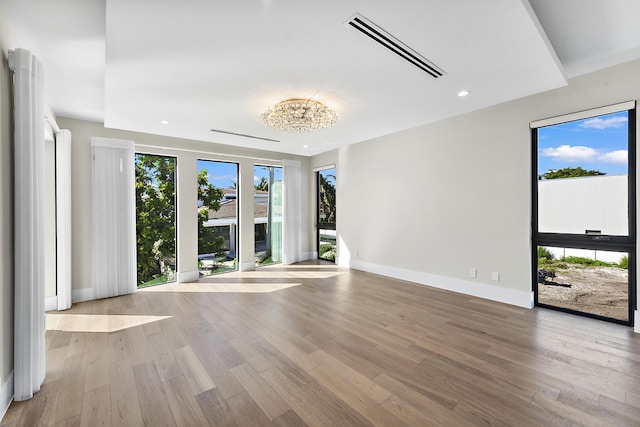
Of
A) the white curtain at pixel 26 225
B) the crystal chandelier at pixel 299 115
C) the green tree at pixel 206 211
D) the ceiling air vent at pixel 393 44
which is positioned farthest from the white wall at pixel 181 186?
the ceiling air vent at pixel 393 44

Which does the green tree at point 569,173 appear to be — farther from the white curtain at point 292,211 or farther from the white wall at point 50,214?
the white wall at point 50,214

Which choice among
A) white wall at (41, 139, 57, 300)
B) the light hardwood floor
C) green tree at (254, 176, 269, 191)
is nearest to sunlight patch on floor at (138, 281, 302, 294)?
the light hardwood floor

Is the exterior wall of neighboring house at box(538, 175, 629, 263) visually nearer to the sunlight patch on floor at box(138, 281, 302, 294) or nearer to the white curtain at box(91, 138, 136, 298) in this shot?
the sunlight patch on floor at box(138, 281, 302, 294)

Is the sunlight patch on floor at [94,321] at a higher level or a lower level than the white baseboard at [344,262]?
lower

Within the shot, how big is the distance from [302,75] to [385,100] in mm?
1190

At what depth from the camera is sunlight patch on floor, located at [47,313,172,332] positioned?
3.04 m

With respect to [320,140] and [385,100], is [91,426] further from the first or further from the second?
[320,140]

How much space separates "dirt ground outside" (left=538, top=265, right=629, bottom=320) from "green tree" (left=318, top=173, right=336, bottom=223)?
4.16m

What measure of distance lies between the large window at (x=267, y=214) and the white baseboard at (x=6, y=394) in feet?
13.8

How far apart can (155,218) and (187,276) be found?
3.97 ft

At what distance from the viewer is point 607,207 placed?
9.77 ft

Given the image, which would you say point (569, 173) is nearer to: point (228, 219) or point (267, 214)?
point (267, 214)

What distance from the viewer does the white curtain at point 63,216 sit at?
350 centimetres

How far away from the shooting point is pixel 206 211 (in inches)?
211
